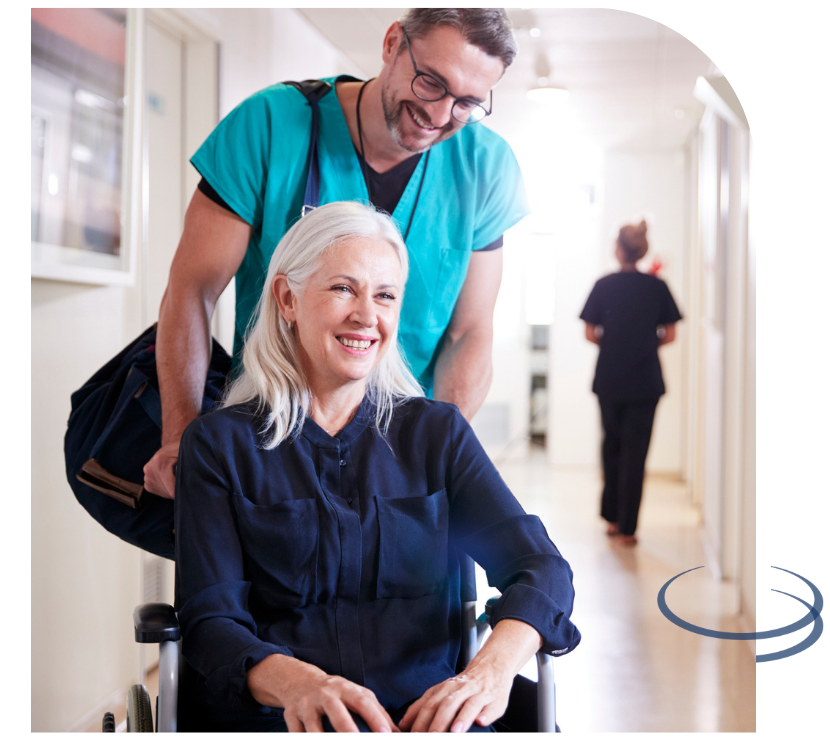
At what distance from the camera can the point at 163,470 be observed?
4.62 ft

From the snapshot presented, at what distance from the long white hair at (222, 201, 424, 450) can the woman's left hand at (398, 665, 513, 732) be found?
1.42 feet

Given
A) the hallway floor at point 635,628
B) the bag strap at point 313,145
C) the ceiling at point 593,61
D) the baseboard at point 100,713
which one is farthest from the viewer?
the hallway floor at point 635,628

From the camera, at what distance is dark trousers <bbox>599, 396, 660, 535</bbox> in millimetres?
2506

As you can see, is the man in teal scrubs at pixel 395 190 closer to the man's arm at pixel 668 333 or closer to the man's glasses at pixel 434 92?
the man's glasses at pixel 434 92

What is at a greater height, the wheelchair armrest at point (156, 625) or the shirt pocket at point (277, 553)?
the shirt pocket at point (277, 553)

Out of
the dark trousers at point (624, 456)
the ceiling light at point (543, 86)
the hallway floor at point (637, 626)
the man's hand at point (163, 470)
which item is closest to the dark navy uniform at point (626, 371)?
the dark trousers at point (624, 456)

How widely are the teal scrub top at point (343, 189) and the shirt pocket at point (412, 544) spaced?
16.7 inches

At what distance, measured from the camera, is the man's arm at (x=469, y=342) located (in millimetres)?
1685

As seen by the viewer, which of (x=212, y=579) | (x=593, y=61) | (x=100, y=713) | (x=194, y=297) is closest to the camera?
(x=212, y=579)

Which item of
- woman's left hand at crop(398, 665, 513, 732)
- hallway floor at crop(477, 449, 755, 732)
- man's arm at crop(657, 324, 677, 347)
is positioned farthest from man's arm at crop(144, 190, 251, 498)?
man's arm at crop(657, 324, 677, 347)

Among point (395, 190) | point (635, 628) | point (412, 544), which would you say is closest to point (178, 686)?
point (412, 544)

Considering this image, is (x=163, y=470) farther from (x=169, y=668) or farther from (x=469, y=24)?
(x=469, y=24)

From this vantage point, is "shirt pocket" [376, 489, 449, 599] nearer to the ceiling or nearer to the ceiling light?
the ceiling

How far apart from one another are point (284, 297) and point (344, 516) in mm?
391
